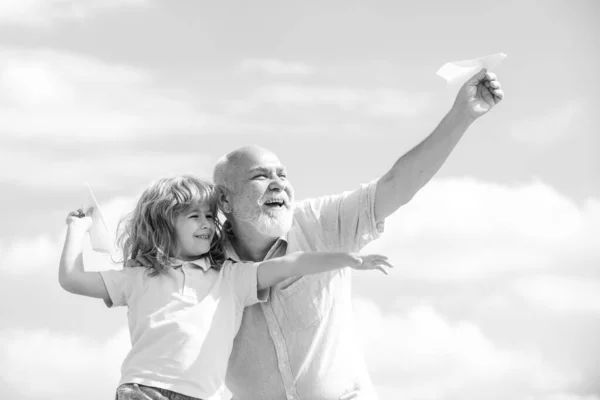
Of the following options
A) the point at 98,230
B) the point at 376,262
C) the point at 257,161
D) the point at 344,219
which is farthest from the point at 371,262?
the point at 98,230

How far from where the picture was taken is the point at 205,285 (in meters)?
5.32

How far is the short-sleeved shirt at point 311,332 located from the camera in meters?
5.50

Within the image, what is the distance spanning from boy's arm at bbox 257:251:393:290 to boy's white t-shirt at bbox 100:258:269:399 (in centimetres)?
9

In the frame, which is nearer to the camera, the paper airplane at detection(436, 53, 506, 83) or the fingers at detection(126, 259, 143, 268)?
the paper airplane at detection(436, 53, 506, 83)

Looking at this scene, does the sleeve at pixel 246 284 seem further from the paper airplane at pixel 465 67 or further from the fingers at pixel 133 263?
the paper airplane at pixel 465 67

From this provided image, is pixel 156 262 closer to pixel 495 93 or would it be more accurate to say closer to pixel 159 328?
pixel 159 328

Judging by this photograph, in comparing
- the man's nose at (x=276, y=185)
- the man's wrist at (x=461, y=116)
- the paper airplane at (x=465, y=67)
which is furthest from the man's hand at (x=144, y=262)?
the paper airplane at (x=465, y=67)

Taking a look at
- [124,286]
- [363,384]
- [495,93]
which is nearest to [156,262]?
[124,286]

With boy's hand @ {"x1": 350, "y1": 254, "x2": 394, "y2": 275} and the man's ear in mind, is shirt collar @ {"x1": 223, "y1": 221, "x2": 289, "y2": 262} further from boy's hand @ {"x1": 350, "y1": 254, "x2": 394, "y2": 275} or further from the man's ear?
boy's hand @ {"x1": 350, "y1": 254, "x2": 394, "y2": 275}

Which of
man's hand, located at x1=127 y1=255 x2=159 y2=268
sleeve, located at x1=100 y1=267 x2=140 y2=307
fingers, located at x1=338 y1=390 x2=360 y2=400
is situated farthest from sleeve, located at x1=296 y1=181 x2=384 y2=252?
sleeve, located at x1=100 y1=267 x2=140 y2=307

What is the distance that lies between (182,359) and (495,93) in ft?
8.35

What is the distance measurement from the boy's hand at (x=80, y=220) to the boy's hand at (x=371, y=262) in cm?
197

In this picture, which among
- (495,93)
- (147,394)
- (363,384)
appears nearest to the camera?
(147,394)

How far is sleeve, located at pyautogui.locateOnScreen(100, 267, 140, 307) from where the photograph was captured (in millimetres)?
5344
